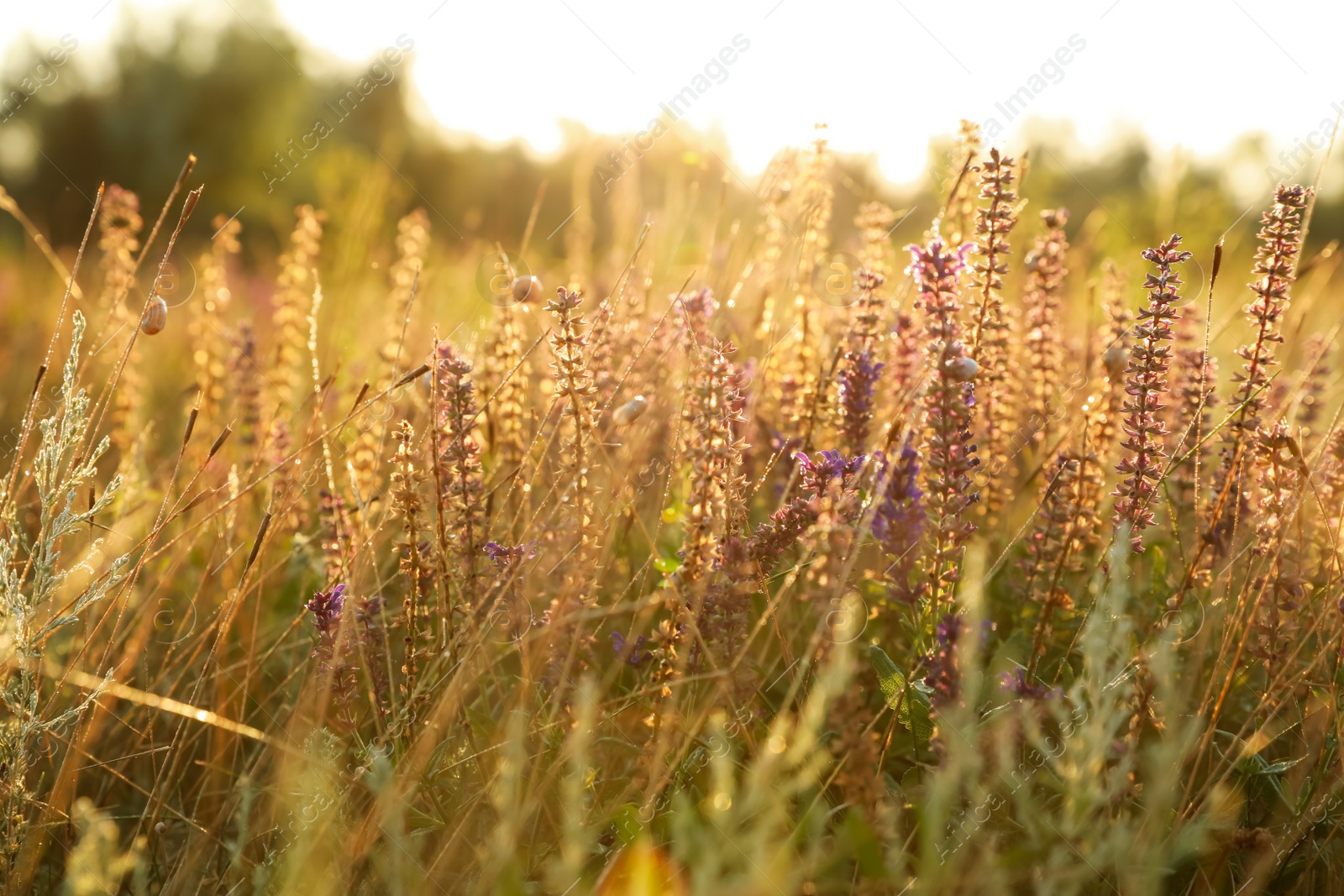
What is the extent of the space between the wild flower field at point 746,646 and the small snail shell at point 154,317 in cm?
3

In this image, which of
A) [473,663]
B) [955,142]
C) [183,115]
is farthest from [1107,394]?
[183,115]

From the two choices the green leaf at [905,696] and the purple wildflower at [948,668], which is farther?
the green leaf at [905,696]

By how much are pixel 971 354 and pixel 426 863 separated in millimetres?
1372

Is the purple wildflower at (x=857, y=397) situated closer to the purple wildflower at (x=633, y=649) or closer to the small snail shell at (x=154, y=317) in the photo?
the purple wildflower at (x=633, y=649)

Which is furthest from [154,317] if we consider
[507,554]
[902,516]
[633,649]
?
[902,516]

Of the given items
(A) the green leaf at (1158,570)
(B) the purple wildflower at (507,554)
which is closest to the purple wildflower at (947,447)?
(A) the green leaf at (1158,570)

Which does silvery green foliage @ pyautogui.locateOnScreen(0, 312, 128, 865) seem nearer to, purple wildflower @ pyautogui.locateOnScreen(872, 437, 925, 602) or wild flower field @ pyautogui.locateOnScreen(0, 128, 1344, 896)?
wild flower field @ pyautogui.locateOnScreen(0, 128, 1344, 896)

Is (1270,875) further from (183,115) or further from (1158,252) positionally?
(183,115)

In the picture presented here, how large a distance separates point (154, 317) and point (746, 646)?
129cm

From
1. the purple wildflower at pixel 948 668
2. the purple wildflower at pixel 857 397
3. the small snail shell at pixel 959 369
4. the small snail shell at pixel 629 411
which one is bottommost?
the purple wildflower at pixel 948 668

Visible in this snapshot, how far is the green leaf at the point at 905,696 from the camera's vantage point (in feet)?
5.02

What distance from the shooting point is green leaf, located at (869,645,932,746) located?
1.53 m
